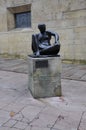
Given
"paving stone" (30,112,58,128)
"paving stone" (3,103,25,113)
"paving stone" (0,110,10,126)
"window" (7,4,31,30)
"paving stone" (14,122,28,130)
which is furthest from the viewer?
"window" (7,4,31,30)

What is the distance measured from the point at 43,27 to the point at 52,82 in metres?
1.19

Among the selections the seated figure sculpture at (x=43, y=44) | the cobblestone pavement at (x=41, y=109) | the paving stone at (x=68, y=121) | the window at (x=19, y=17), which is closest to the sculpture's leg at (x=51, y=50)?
the seated figure sculpture at (x=43, y=44)

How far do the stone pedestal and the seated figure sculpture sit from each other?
170mm

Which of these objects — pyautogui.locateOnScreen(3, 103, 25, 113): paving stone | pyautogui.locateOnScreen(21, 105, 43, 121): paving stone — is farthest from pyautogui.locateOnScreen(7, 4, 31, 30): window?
pyautogui.locateOnScreen(21, 105, 43, 121): paving stone

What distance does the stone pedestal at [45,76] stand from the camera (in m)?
3.85

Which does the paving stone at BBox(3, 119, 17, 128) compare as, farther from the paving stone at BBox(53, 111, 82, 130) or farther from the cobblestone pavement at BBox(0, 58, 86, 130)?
the paving stone at BBox(53, 111, 82, 130)

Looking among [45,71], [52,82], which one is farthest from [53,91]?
[45,71]

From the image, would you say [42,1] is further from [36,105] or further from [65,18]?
[36,105]

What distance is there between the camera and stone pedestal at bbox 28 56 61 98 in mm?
3852

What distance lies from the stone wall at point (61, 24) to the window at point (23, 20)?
0.45 meters

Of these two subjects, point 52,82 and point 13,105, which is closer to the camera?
point 13,105

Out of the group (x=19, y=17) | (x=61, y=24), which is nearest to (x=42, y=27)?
(x=61, y=24)

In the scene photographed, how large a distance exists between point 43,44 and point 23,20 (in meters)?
6.67

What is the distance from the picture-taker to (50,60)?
3.86 meters
